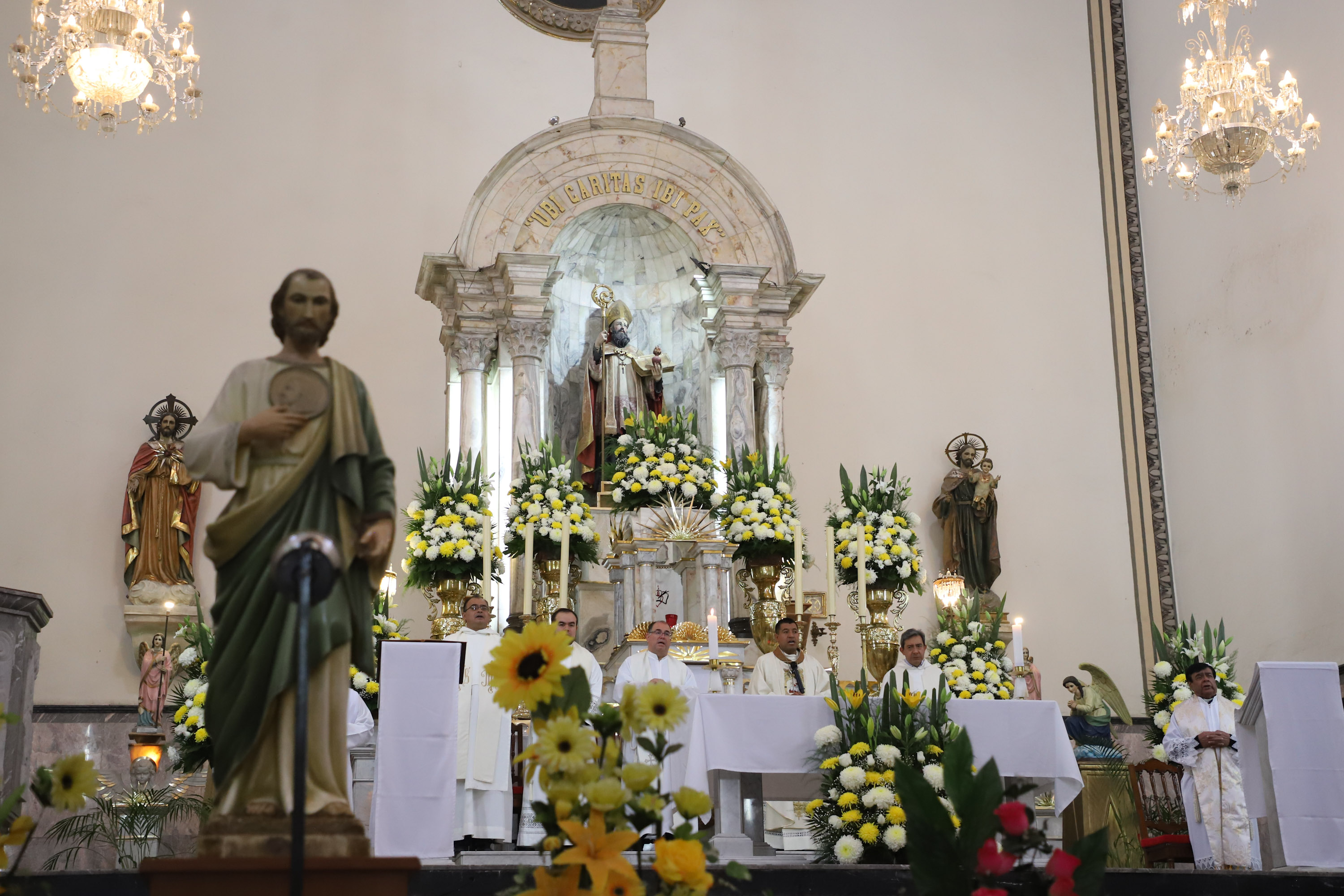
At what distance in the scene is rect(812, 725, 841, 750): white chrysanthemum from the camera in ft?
22.5

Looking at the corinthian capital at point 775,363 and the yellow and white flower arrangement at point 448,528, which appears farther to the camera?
the corinthian capital at point 775,363

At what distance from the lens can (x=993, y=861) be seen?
237cm

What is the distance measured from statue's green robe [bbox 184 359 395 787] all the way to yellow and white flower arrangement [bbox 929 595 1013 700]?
18.8 ft

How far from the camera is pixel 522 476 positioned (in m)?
10.2

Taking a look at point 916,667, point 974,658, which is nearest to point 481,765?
point 916,667

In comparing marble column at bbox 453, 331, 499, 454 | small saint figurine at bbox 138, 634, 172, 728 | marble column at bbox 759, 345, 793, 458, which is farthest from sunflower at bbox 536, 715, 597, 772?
small saint figurine at bbox 138, 634, 172, 728

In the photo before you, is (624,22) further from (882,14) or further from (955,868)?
(955,868)

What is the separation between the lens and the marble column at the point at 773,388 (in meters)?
11.5

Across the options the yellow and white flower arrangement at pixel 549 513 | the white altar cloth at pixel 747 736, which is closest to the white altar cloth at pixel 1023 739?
the white altar cloth at pixel 747 736

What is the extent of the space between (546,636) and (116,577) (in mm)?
10486

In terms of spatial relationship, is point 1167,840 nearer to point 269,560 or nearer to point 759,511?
point 759,511

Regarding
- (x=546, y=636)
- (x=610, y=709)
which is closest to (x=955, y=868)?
(x=610, y=709)

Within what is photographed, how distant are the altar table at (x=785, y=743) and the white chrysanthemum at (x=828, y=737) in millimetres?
141

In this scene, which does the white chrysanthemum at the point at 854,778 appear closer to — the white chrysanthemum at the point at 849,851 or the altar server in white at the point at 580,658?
the white chrysanthemum at the point at 849,851
